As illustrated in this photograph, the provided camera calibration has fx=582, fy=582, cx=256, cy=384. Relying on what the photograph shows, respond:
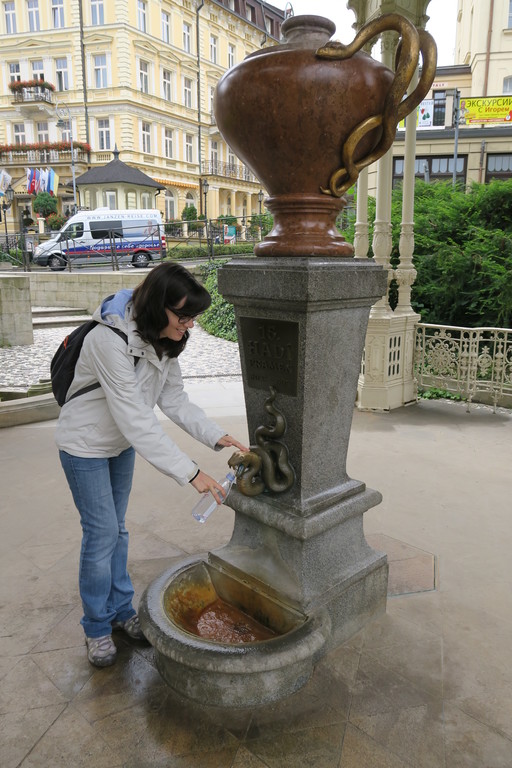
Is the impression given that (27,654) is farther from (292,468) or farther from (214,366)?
(214,366)

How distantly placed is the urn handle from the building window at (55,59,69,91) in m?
40.5

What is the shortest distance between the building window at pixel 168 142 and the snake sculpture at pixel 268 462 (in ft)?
131

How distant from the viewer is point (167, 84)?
38.8 meters

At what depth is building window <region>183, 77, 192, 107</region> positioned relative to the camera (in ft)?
132

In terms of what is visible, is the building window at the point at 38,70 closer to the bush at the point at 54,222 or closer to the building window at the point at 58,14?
the building window at the point at 58,14

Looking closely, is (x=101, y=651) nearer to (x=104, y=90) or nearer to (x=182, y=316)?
(x=182, y=316)

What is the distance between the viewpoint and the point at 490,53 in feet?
102

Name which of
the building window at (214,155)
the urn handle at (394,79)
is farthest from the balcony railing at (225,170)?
the urn handle at (394,79)

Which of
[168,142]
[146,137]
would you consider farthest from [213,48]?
[146,137]

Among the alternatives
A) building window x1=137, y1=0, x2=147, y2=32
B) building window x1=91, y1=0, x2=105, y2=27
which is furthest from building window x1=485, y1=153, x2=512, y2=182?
building window x1=91, y1=0, x2=105, y2=27

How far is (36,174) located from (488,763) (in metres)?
36.0

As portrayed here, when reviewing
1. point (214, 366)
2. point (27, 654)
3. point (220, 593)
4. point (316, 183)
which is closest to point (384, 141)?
point (316, 183)

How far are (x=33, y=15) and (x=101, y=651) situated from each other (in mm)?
43543

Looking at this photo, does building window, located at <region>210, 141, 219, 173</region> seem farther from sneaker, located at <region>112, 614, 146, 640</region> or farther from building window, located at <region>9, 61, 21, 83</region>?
sneaker, located at <region>112, 614, 146, 640</region>
